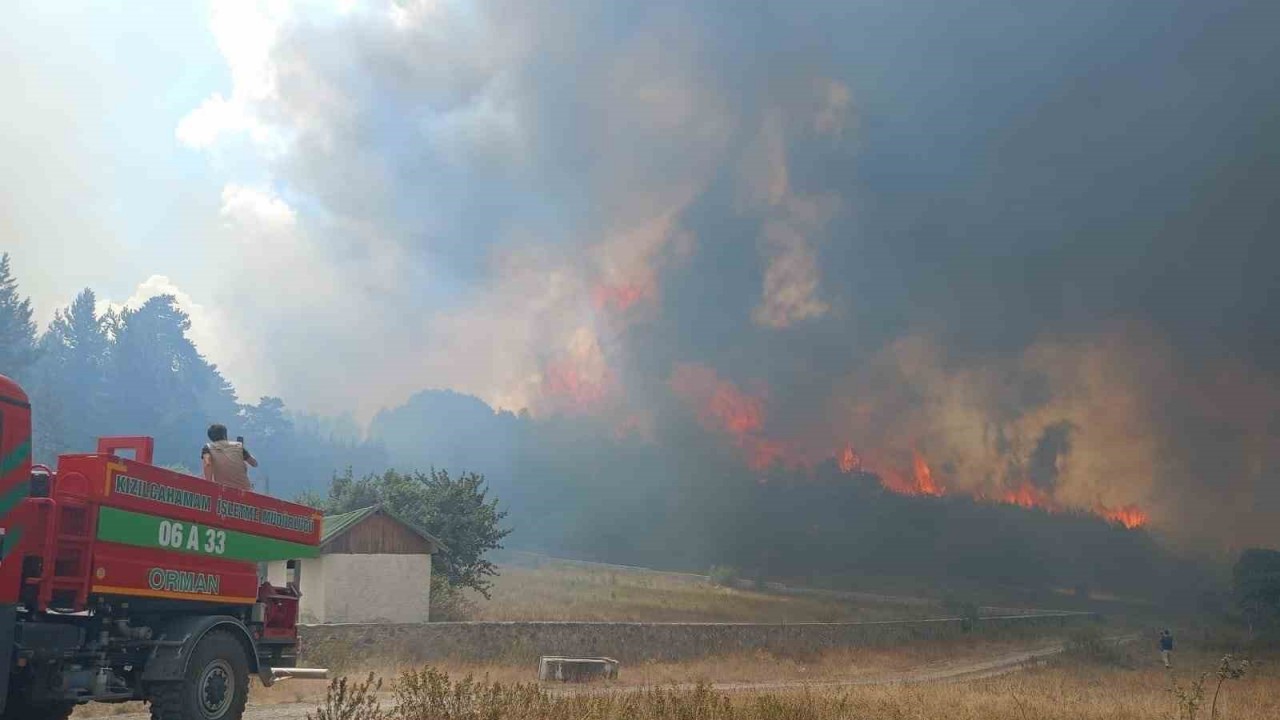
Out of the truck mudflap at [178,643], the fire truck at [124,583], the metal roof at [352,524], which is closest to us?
the fire truck at [124,583]

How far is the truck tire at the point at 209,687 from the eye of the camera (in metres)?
10.9

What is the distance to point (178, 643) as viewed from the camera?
11.0m

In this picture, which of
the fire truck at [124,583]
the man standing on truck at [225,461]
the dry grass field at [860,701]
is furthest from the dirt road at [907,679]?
the man standing on truck at [225,461]

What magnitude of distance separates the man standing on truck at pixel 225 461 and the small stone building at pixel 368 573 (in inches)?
785

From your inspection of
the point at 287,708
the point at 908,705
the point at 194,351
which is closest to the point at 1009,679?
the point at 908,705

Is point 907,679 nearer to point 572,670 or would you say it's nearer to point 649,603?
point 572,670

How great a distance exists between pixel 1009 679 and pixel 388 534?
21.2 meters

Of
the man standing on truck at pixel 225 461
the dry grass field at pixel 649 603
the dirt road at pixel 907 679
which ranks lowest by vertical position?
the dirt road at pixel 907 679

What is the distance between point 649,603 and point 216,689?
4253 centimetres

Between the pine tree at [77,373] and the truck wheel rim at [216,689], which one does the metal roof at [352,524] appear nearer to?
the truck wheel rim at [216,689]

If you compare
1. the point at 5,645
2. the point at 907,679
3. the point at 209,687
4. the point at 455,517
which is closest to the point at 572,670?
the point at 907,679

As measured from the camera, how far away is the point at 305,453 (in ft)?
474

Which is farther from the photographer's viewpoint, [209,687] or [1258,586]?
[1258,586]

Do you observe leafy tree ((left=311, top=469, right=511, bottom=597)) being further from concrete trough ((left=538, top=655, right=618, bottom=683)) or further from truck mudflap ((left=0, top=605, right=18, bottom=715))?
truck mudflap ((left=0, top=605, right=18, bottom=715))
